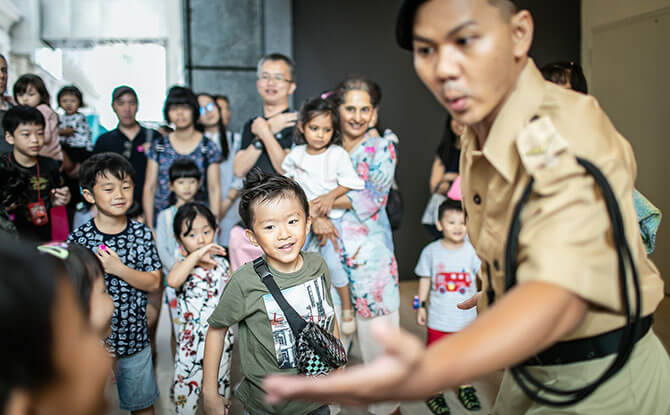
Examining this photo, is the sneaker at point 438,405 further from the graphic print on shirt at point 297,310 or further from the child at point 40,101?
the child at point 40,101

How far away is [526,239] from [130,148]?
364 centimetres

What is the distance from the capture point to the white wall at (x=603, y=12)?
4526 mm

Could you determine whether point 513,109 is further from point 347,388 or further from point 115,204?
point 115,204

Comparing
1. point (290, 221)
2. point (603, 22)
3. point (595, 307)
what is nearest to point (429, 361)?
point (595, 307)

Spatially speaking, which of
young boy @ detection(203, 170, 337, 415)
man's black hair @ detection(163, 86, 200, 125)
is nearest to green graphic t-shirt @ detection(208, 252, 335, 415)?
young boy @ detection(203, 170, 337, 415)

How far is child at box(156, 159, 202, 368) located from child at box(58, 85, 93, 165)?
1450 mm

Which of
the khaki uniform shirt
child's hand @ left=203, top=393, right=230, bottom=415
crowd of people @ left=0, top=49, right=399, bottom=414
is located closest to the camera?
the khaki uniform shirt

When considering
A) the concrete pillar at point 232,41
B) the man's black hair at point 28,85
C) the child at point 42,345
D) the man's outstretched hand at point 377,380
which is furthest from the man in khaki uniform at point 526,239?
the concrete pillar at point 232,41

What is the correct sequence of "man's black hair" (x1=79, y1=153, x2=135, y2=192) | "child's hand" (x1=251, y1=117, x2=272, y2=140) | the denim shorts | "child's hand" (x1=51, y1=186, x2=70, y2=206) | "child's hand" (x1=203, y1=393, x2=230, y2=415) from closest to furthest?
"child's hand" (x1=203, y1=393, x2=230, y2=415) < the denim shorts < "man's black hair" (x1=79, y1=153, x2=135, y2=192) < "child's hand" (x1=251, y1=117, x2=272, y2=140) < "child's hand" (x1=51, y1=186, x2=70, y2=206)

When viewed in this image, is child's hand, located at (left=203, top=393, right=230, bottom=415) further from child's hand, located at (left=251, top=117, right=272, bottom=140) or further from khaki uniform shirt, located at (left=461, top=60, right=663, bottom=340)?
child's hand, located at (left=251, top=117, right=272, bottom=140)

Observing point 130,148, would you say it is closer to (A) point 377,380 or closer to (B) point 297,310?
(B) point 297,310

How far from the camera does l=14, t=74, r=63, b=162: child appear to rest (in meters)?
3.66

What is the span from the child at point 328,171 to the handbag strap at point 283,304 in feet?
3.18

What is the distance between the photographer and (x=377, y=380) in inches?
26.8
